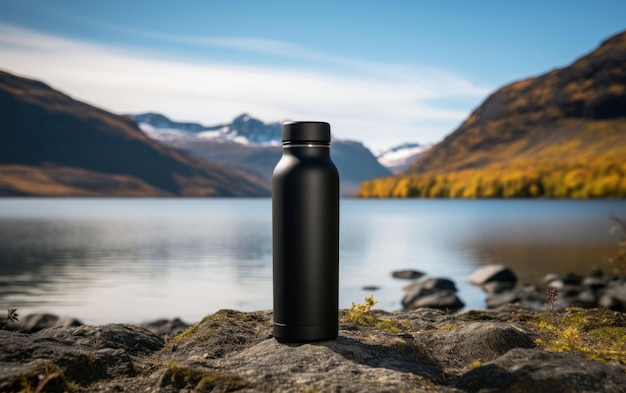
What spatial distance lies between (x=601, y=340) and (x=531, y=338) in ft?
3.00

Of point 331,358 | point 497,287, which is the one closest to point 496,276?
point 497,287

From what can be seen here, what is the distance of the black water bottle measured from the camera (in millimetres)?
6582

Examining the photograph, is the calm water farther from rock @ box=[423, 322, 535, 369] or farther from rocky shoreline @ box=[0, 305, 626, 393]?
rock @ box=[423, 322, 535, 369]

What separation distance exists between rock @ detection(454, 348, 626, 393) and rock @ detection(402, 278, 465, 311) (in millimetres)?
24033

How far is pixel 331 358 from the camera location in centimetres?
599

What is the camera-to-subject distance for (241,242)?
76.8 m

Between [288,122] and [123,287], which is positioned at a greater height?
[288,122]

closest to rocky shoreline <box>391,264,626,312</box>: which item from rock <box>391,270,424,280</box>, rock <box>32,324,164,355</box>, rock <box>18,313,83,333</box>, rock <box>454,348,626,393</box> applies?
rock <box>391,270,424,280</box>

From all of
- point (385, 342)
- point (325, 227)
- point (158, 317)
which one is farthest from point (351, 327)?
point (158, 317)

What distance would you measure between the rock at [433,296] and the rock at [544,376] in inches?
946

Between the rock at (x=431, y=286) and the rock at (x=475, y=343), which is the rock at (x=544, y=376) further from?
the rock at (x=431, y=286)

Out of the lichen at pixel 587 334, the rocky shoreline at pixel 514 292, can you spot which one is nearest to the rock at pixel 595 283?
the rocky shoreline at pixel 514 292

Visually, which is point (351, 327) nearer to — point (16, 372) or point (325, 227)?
point (325, 227)

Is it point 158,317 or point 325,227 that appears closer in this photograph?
point 325,227
